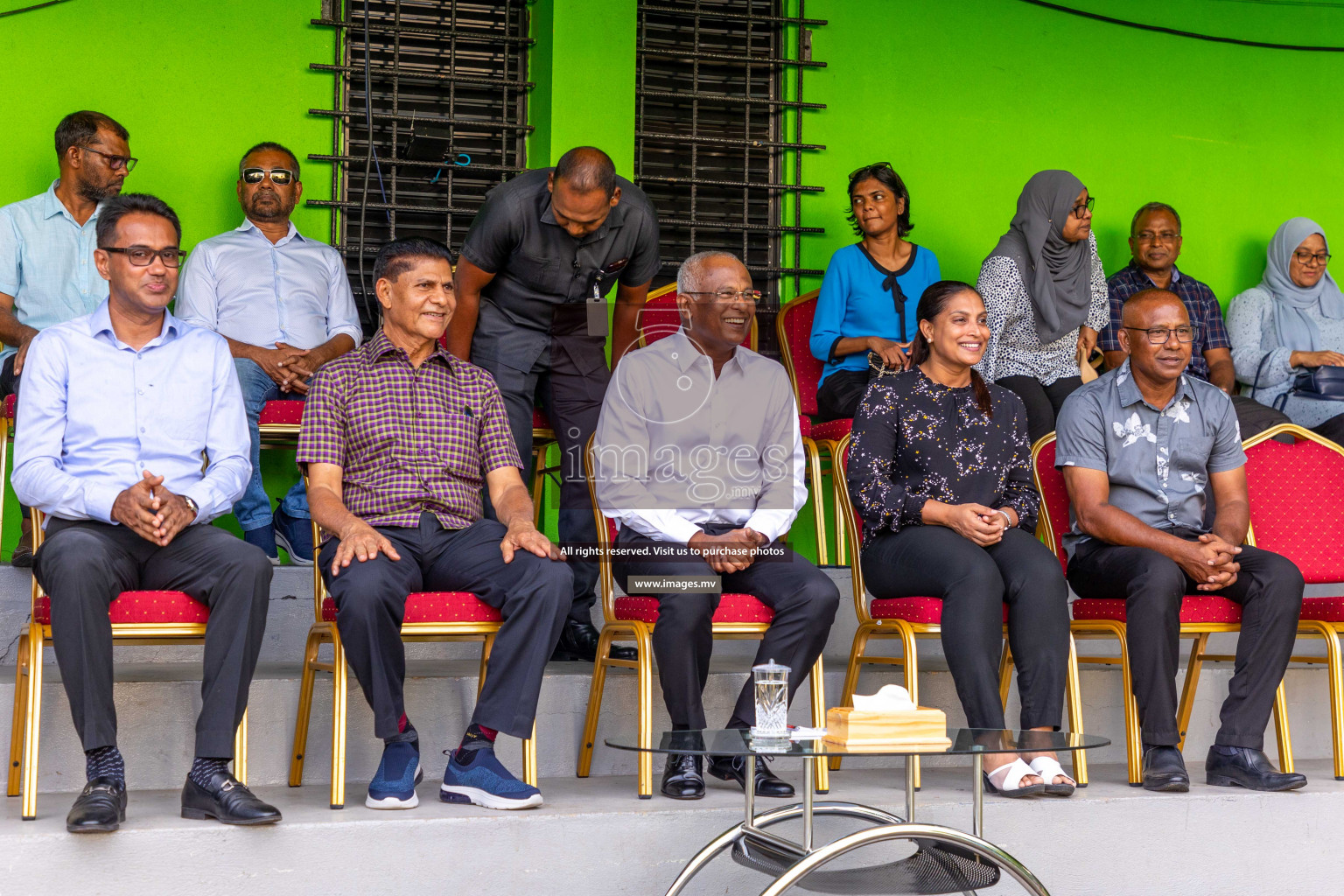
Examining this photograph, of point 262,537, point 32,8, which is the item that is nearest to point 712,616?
point 262,537

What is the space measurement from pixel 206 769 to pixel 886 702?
1317mm

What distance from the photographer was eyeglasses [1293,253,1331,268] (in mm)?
5117

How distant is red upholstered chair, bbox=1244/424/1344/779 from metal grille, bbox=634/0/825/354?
6.08 ft

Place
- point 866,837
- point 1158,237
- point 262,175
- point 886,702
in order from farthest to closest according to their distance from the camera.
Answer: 1. point 1158,237
2. point 262,175
3. point 886,702
4. point 866,837

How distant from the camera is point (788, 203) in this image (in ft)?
16.6

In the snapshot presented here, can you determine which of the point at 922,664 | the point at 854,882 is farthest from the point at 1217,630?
the point at 854,882

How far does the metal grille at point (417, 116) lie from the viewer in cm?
463

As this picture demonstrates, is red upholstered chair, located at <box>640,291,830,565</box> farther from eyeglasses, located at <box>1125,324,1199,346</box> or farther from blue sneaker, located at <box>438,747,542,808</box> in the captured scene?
blue sneaker, located at <box>438,747,542,808</box>

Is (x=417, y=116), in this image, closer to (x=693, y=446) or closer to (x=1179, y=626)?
(x=693, y=446)

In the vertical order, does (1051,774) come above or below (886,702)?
below

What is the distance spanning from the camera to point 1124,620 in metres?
3.28

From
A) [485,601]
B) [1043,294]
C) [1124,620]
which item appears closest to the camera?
[485,601]

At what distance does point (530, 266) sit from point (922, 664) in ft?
4.99

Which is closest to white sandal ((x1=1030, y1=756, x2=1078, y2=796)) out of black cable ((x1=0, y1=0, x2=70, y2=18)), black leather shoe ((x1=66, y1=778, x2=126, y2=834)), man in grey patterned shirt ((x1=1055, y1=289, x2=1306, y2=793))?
man in grey patterned shirt ((x1=1055, y1=289, x2=1306, y2=793))
